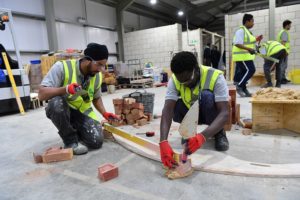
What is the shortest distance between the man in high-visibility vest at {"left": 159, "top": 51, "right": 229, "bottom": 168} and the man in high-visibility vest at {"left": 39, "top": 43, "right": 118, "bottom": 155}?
622 mm

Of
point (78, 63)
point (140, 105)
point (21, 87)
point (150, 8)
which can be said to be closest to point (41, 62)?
point (21, 87)

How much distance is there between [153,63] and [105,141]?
7851 mm

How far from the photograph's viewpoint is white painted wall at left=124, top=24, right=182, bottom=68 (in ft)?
30.7

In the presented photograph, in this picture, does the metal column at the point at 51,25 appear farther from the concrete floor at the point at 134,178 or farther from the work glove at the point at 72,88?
the work glove at the point at 72,88

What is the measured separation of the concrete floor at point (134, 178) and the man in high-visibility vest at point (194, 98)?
190mm

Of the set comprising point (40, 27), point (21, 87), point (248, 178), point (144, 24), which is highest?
point (144, 24)

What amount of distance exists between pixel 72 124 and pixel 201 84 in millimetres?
1227

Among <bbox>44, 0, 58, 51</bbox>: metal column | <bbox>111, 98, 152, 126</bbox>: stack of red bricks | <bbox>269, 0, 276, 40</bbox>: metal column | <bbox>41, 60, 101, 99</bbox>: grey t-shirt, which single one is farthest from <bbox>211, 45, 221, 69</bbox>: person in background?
<bbox>41, 60, 101, 99</bbox>: grey t-shirt

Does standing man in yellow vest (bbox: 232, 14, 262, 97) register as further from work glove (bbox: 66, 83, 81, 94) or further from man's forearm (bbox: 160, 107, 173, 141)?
work glove (bbox: 66, 83, 81, 94)

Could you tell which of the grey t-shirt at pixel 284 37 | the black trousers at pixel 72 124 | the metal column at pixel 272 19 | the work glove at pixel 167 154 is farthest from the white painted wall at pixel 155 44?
the work glove at pixel 167 154

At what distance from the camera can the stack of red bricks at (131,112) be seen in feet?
9.42

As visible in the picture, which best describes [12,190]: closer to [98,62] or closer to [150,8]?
[98,62]

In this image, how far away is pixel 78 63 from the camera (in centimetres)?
200

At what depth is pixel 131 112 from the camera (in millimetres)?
2900
